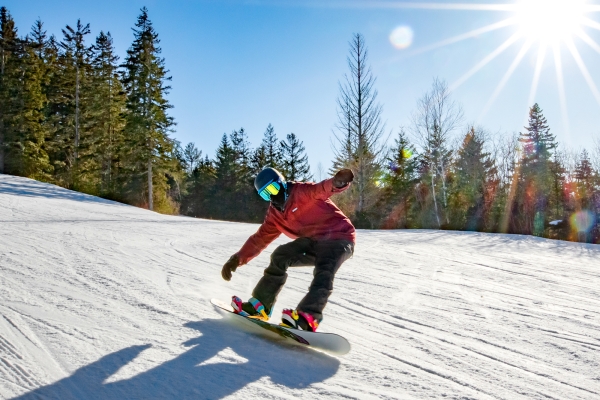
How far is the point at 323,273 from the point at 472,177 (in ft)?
95.9

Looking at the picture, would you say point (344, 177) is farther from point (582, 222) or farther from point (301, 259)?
point (582, 222)

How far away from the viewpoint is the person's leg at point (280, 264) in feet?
9.62

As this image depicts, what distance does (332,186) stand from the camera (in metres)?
2.74

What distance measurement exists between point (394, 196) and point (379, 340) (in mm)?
32745

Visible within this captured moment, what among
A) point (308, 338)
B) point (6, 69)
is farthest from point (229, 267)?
point (6, 69)

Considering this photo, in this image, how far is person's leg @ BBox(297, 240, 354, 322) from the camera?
8.64 feet

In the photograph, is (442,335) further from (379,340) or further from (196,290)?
(196,290)

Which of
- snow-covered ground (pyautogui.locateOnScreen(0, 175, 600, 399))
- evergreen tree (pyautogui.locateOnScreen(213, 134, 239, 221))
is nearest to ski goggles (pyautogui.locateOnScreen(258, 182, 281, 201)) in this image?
snow-covered ground (pyautogui.locateOnScreen(0, 175, 600, 399))

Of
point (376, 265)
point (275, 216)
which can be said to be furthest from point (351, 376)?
point (376, 265)

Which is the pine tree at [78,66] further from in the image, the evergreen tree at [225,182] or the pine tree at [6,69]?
the evergreen tree at [225,182]

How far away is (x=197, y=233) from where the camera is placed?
27.6 feet

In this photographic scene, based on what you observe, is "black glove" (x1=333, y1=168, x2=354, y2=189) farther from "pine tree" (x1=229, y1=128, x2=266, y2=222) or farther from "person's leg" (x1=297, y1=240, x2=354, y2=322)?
"pine tree" (x1=229, y1=128, x2=266, y2=222)

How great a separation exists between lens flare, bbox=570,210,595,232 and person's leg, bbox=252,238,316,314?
1589cm

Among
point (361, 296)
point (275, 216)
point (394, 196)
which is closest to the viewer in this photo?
point (275, 216)
